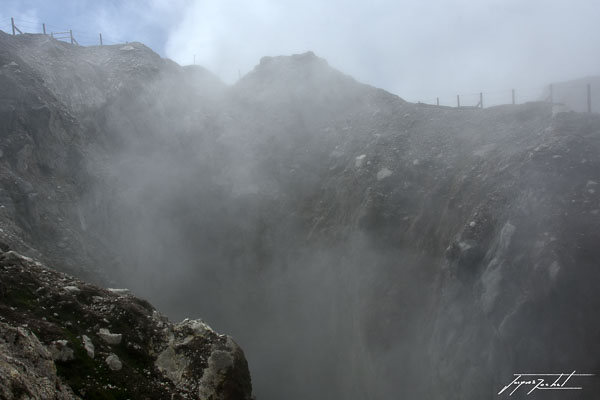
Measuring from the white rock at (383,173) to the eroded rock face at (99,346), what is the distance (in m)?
10.1

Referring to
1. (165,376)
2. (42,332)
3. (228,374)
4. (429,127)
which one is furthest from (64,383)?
(429,127)

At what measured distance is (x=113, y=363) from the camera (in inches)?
324

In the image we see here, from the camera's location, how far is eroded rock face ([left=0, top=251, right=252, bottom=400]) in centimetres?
699

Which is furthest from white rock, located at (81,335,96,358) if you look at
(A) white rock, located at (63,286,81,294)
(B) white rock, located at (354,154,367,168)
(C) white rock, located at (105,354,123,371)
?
(B) white rock, located at (354,154,367,168)

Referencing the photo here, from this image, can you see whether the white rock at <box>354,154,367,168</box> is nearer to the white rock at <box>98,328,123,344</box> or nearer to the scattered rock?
the white rock at <box>98,328,123,344</box>

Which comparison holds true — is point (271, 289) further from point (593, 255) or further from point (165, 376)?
point (593, 255)

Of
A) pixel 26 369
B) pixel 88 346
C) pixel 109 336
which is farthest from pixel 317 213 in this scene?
pixel 26 369

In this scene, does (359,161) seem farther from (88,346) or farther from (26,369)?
(26,369)

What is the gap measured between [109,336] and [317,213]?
12.1 meters

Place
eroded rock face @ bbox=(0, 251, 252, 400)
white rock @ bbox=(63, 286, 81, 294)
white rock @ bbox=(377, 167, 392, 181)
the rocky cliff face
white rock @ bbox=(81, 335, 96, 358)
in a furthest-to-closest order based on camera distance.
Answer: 1. white rock @ bbox=(377, 167, 392, 181)
2. the rocky cliff face
3. white rock @ bbox=(63, 286, 81, 294)
4. white rock @ bbox=(81, 335, 96, 358)
5. eroded rock face @ bbox=(0, 251, 252, 400)

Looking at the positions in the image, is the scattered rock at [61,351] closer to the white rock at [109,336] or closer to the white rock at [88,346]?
the white rock at [88,346]

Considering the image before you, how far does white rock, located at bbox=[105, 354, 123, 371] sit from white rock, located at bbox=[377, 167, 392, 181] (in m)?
12.2

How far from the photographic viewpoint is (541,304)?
10.9 m

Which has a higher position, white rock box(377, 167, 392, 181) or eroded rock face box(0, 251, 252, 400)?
white rock box(377, 167, 392, 181)
